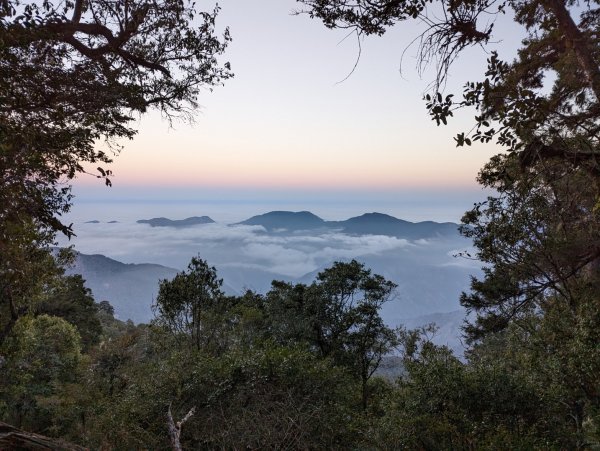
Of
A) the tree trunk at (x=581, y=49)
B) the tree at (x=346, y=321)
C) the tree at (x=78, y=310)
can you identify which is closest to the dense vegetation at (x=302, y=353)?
the tree trunk at (x=581, y=49)

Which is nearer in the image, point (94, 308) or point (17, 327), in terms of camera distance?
point (17, 327)

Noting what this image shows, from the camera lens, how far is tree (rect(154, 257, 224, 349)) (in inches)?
834

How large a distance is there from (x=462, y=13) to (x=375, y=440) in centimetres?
995

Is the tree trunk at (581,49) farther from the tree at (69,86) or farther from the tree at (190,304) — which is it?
the tree at (190,304)

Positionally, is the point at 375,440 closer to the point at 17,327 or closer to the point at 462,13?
the point at 462,13

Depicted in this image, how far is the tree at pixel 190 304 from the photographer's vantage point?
21172mm

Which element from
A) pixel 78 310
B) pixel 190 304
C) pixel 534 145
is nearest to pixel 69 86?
pixel 534 145

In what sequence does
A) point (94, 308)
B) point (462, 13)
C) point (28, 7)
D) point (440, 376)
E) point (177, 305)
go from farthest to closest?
point (94, 308), point (177, 305), point (440, 376), point (28, 7), point (462, 13)

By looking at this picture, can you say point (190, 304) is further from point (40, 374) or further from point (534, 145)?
point (534, 145)

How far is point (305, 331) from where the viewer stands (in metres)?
23.6

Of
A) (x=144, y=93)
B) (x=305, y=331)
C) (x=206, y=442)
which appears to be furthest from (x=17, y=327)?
(x=305, y=331)

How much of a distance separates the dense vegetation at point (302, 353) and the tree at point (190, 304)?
0.17 metres

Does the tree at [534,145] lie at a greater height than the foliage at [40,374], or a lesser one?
greater

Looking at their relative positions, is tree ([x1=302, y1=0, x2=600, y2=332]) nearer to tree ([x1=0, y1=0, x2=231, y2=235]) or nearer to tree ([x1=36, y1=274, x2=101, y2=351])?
tree ([x1=0, y1=0, x2=231, y2=235])
